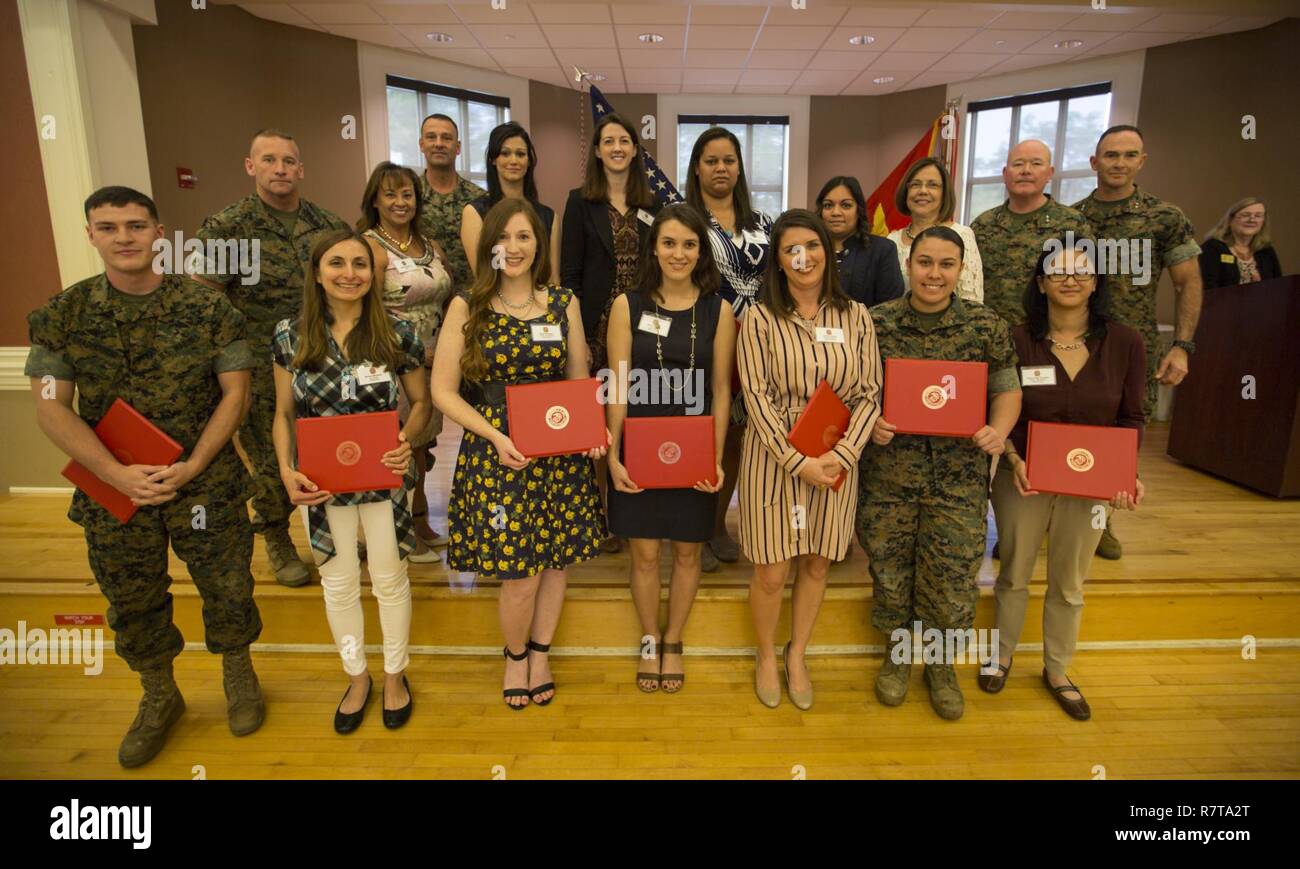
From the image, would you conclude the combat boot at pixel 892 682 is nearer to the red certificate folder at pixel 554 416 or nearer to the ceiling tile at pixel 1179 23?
the red certificate folder at pixel 554 416

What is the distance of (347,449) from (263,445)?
805 millimetres

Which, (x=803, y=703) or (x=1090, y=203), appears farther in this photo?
(x=1090, y=203)

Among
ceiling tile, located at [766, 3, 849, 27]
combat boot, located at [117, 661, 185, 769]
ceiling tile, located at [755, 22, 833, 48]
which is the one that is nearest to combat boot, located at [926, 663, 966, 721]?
combat boot, located at [117, 661, 185, 769]

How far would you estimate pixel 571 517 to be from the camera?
7.23 ft

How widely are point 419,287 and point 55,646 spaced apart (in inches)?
84.4

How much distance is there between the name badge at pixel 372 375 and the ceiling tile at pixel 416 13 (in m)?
5.10

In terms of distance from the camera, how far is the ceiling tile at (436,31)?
627 cm

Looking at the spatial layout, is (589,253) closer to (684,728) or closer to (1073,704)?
(684,728)

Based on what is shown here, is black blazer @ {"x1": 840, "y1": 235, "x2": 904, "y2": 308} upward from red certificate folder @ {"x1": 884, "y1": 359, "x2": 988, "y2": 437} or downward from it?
upward

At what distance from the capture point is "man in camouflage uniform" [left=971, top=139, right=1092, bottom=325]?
2.58 m

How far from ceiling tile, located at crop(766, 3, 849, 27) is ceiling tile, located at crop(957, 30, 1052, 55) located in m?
1.59

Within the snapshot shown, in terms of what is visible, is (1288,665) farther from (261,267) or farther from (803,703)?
(261,267)

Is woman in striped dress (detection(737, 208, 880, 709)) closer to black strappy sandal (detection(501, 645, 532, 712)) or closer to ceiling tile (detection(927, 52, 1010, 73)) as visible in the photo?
black strappy sandal (detection(501, 645, 532, 712))
